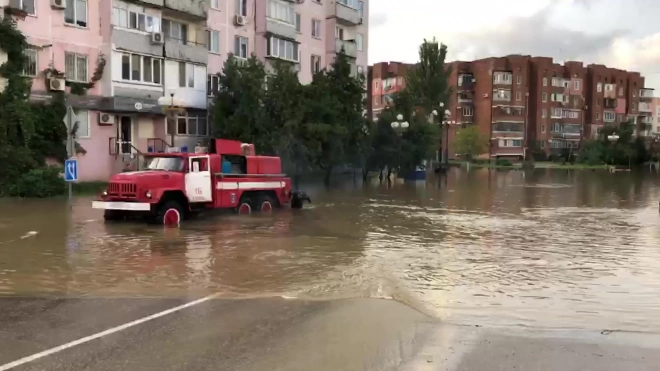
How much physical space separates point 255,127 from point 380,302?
965 inches

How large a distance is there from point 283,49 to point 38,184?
21587 millimetres

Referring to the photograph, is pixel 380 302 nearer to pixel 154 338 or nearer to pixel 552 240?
pixel 154 338

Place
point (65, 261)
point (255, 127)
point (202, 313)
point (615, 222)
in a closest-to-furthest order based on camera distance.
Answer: point (202, 313)
point (65, 261)
point (615, 222)
point (255, 127)

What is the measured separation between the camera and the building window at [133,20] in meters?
31.2

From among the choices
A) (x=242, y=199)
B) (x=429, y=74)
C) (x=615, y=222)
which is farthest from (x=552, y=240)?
(x=429, y=74)

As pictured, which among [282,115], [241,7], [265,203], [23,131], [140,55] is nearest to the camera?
[265,203]

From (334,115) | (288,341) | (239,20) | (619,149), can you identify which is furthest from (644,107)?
(288,341)

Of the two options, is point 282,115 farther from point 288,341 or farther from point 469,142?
point 469,142

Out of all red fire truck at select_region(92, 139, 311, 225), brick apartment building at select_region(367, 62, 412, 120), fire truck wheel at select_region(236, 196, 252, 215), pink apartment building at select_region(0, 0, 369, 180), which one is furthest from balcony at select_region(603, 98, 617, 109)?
fire truck wheel at select_region(236, 196, 252, 215)

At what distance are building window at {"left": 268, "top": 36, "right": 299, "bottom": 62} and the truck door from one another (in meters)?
24.9

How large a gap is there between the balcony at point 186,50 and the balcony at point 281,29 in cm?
548

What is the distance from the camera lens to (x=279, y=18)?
137 ft

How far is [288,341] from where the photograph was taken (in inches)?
256

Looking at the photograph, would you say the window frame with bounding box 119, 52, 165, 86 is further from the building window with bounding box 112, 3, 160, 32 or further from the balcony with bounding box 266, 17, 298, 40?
the balcony with bounding box 266, 17, 298, 40
